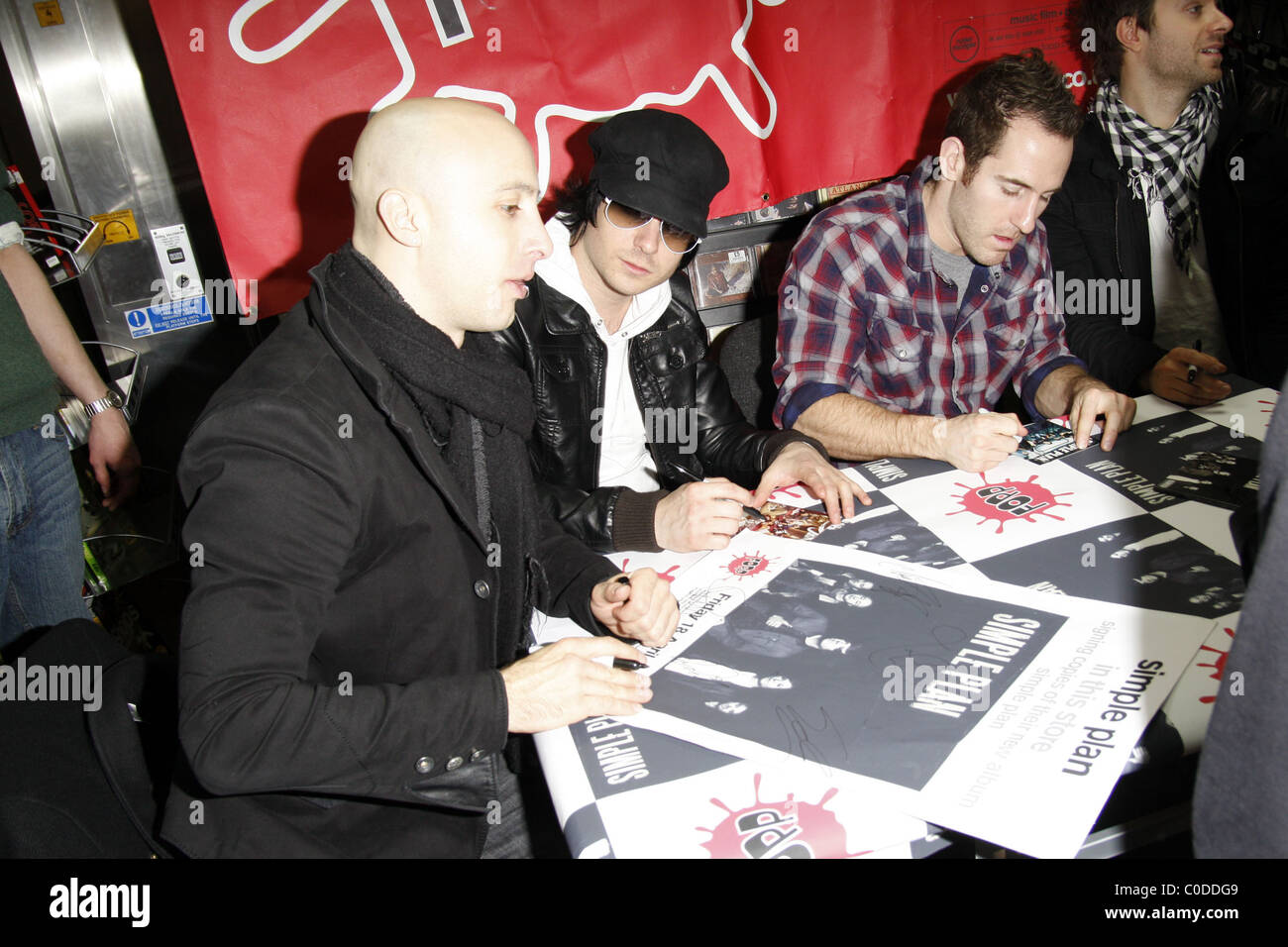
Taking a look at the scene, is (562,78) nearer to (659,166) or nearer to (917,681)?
(659,166)

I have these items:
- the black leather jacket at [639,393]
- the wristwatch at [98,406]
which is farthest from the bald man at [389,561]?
the wristwatch at [98,406]

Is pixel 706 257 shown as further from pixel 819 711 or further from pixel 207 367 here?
pixel 819 711

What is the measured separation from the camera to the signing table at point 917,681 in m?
0.98

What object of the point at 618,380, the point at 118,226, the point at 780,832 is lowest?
the point at 780,832

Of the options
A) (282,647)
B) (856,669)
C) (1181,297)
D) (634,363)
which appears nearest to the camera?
(282,647)

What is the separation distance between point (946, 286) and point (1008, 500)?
0.91m

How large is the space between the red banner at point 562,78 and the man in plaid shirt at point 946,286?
0.63m

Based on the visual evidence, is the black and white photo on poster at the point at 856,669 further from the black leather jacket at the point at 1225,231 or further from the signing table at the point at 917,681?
the black leather jacket at the point at 1225,231

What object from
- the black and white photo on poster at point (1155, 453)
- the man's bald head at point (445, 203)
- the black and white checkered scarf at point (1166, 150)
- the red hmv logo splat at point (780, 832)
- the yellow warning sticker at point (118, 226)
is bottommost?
the red hmv logo splat at point (780, 832)

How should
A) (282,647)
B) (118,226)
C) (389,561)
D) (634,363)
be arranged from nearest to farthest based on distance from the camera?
(282,647) → (389,561) → (634,363) → (118,226)

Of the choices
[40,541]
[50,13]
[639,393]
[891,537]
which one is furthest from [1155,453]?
[50,13]

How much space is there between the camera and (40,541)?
2.08 meters

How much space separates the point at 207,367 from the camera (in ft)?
9.71

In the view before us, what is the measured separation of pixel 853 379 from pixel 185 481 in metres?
1.71
